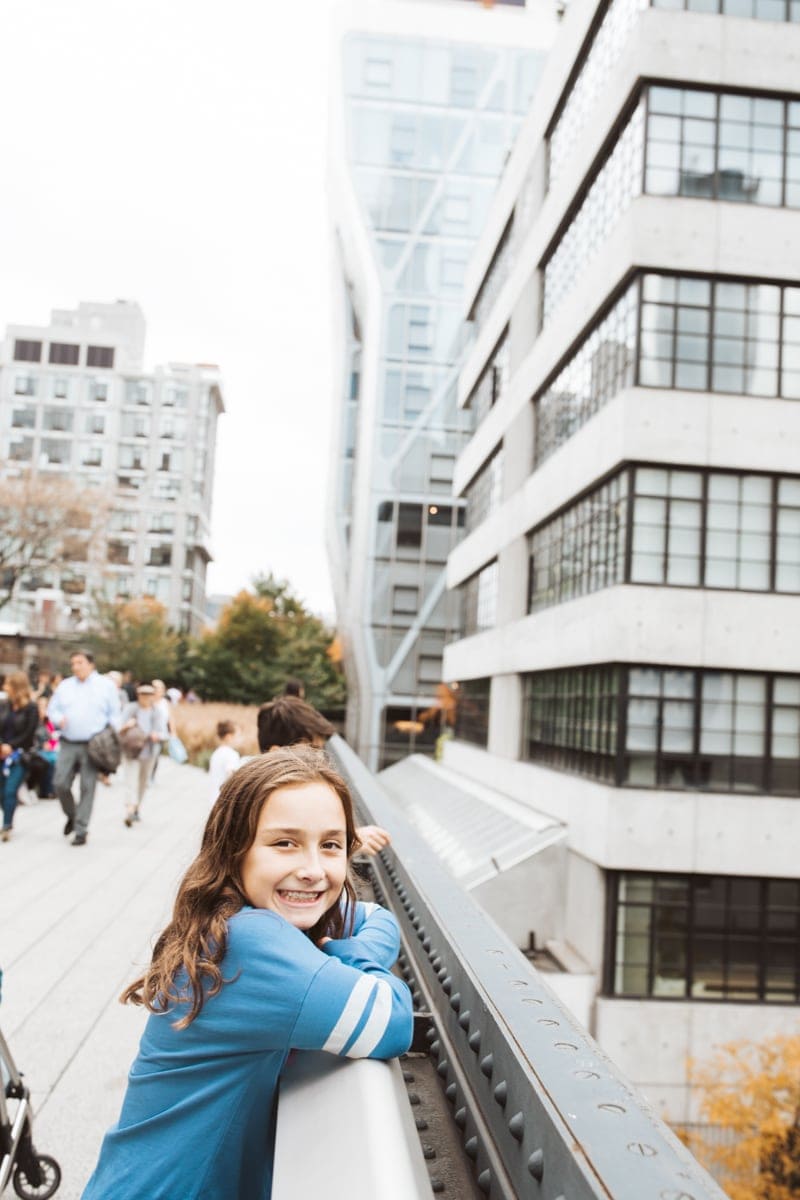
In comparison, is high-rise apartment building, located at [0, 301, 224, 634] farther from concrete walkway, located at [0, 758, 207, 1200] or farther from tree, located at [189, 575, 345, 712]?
concrete walkway, located at [0, 758, 207, 1200]

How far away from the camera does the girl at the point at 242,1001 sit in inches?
76.9

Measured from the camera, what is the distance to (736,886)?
60.6 ft

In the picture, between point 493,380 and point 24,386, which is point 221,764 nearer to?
point 493,380

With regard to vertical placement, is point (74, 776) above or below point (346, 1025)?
below

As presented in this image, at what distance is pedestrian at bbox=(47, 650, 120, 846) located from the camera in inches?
488

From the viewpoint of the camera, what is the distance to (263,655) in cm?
6022

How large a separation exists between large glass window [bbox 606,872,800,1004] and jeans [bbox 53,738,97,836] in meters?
9.58

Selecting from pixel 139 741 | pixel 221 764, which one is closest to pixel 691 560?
pixel 139 741

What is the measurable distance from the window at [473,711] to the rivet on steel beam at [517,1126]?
29783 mm

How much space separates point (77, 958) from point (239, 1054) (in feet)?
19.2

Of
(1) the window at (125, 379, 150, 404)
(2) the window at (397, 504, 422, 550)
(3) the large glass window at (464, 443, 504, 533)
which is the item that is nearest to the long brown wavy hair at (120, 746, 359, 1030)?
(3) the large glass window at (464, 443, 504, 533)

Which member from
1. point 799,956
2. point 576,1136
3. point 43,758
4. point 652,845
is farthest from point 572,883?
point 576,1136

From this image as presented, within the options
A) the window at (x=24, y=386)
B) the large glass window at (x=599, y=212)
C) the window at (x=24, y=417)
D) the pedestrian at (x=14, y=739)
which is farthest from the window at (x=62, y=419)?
the pedestrian at (x=14, y=739)

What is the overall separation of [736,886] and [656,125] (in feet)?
43.8
